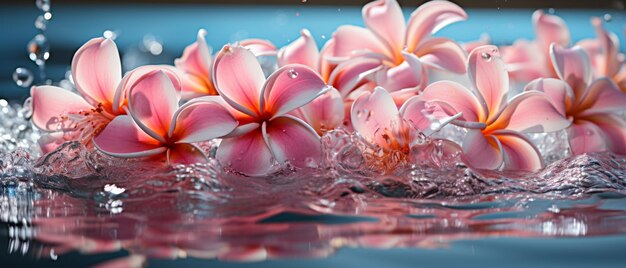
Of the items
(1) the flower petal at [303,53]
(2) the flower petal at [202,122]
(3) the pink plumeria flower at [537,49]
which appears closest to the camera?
(2) the flower petal at [202,122]

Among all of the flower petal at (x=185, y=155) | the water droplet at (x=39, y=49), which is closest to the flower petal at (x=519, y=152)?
the flower petal at (x=185, y=155)

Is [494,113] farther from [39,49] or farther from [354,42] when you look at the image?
[39,49]

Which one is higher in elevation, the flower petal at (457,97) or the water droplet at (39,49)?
the water droplet at (39,49)

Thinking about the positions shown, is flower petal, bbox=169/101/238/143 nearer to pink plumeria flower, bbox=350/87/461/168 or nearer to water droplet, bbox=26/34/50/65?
pink plumeria flower, bbox=350/87/461/168

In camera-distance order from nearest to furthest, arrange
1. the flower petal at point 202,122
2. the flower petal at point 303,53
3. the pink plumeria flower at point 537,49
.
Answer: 1. the flower petal at point 202,122
2. the flower petal at point 303,53
3. the pink plumeria flower at point 537,49

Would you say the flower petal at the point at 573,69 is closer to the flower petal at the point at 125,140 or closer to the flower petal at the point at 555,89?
the flower petal at the point at 555,89

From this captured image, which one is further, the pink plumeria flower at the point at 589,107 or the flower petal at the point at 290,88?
the pink plumeria flower at the point at 589,107

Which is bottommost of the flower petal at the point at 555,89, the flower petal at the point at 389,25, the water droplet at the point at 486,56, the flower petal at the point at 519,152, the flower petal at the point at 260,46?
the flower petal at the point at 519,152
